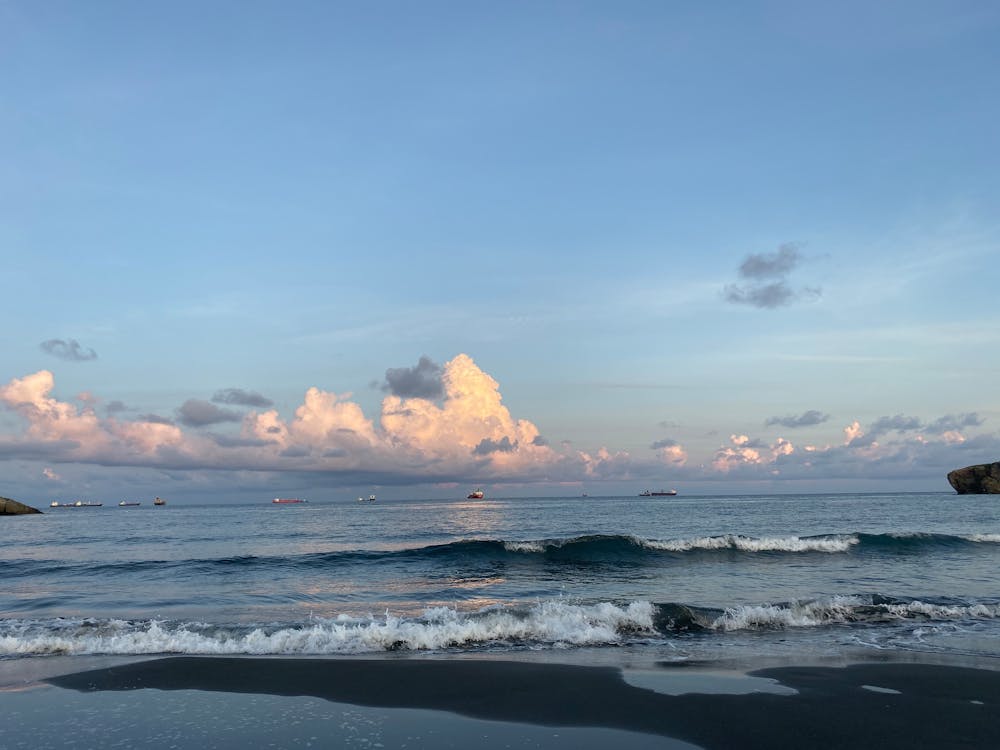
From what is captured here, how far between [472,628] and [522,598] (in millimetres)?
6624

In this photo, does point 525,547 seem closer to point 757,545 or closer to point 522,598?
point 757,545

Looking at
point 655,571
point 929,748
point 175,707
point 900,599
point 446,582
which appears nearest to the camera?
point 929,748

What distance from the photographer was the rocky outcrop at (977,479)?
141 meters

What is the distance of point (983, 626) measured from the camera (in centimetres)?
1695

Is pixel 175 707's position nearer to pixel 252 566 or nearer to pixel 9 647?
pixel 9 647

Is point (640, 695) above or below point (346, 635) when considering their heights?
above

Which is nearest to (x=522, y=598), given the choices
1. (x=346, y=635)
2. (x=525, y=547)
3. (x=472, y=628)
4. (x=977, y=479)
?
(x=472, y=628)

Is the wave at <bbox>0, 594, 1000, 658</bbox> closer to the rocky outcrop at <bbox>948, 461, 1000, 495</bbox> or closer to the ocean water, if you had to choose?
the ocean water

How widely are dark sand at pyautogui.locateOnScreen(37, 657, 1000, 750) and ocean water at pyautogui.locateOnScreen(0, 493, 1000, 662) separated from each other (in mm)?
1826

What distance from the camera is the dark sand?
932 cm

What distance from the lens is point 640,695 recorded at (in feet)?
36.2

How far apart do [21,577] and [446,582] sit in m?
19.8

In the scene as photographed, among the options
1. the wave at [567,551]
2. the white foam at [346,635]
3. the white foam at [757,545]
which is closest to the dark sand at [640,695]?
the white foam at [346,635]

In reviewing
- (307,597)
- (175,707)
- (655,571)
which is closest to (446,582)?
(307,597)
